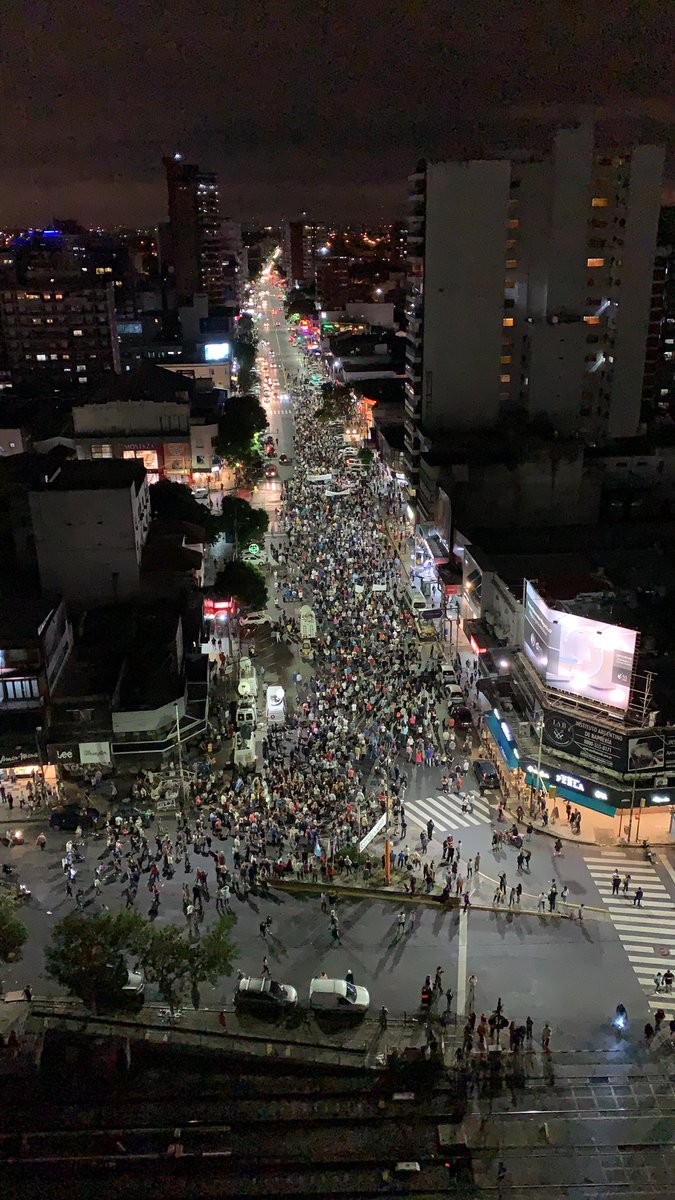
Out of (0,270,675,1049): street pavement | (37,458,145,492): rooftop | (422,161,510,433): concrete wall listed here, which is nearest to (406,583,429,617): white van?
(37,458,145,492): rooftop

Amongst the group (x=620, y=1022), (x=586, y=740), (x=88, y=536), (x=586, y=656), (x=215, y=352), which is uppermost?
(x=215, y=352)

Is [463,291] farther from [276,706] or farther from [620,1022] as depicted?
[620,1022]

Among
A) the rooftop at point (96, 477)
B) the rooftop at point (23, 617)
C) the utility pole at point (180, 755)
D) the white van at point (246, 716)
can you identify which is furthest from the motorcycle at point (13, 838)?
the rooftop at point (96, 477)

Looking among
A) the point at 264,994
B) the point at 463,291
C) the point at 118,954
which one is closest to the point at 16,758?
the point at 118,954

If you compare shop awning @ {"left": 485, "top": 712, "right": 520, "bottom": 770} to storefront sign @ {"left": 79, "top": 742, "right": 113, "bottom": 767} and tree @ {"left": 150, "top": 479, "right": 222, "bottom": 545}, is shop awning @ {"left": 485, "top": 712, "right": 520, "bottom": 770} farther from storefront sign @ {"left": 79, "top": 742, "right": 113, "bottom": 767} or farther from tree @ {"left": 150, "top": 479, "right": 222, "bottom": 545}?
tree @ {"left": 150, "top": 479, "right": 222, "bottom": 545}

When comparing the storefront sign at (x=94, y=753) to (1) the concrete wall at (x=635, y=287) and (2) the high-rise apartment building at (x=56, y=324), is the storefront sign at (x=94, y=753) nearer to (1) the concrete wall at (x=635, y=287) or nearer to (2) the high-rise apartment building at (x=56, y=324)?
(1) the concrete wall at (x=635, y=287)

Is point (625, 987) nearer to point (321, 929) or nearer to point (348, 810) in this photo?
point (321, 929)
